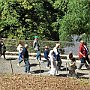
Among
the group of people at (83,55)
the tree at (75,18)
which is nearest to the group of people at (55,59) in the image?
the group of people at (83,55)

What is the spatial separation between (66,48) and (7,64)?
4.91 metres

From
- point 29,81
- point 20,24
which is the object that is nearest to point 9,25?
point 20,24

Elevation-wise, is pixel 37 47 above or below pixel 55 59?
above

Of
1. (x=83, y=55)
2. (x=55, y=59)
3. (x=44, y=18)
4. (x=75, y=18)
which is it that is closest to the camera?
(x=55, y=59)

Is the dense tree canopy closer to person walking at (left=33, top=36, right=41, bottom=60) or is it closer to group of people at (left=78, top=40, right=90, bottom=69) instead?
person walking at (left=33, top=36, right=41, bottom=60)

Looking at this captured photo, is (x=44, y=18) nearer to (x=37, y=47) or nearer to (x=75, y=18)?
(x=75, y=18)

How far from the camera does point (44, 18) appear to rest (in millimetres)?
37188

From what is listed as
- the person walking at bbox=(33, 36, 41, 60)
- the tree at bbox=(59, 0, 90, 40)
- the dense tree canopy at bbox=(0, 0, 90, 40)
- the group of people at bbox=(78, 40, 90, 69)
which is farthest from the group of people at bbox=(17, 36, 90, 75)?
the dense tree canopy at bbox=(0, 0, 90, 40)

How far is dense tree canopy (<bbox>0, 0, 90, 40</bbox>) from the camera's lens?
114 feet

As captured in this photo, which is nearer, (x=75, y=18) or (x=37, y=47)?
(x=37, y=47)

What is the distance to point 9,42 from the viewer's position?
3123 centimetres

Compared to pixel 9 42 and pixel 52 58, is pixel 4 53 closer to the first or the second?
pixel 9 42

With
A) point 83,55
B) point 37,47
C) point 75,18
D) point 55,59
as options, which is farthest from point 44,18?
point 55,59

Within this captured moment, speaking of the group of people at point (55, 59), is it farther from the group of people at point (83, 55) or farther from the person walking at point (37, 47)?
the person walking at point (37, 47)
